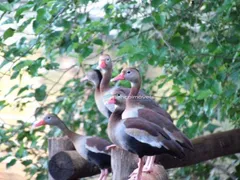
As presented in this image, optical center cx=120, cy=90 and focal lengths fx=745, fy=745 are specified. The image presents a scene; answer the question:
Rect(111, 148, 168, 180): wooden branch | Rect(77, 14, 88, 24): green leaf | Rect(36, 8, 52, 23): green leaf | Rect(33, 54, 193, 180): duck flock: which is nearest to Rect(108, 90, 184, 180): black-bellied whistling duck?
Rect(33, 54, 193, 180): duck flock

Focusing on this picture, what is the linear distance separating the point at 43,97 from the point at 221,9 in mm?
1163

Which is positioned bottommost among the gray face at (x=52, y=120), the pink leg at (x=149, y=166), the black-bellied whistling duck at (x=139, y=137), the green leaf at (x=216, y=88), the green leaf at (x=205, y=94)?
the green leaf at (x=205, y=94)

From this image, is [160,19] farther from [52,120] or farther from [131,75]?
[52,120]

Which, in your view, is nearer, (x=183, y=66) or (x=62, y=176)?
(x=62, y=176)

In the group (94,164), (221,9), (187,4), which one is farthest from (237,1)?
(94,164)

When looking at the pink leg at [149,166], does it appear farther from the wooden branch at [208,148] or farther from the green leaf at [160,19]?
the green leaf at [160,19]

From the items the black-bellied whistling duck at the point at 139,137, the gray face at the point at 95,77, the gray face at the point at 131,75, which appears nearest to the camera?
the black-bellied whistling duck at the point at 139,137

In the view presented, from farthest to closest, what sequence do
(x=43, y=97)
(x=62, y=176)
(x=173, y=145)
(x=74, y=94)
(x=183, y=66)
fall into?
(x=74, y=94)
(x=43, y=97)
(x=183, y=66)
(x=62, y=176)
(x=173, y=145)

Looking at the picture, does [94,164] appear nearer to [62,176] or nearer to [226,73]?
[62,176]

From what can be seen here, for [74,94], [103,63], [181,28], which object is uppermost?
[103,63]

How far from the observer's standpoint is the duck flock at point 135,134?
274 cm

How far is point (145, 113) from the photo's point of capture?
293 centimetres

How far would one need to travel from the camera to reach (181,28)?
4.14 metres

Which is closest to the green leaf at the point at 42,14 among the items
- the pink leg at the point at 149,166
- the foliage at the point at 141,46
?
the foliage at the point at 141,46
